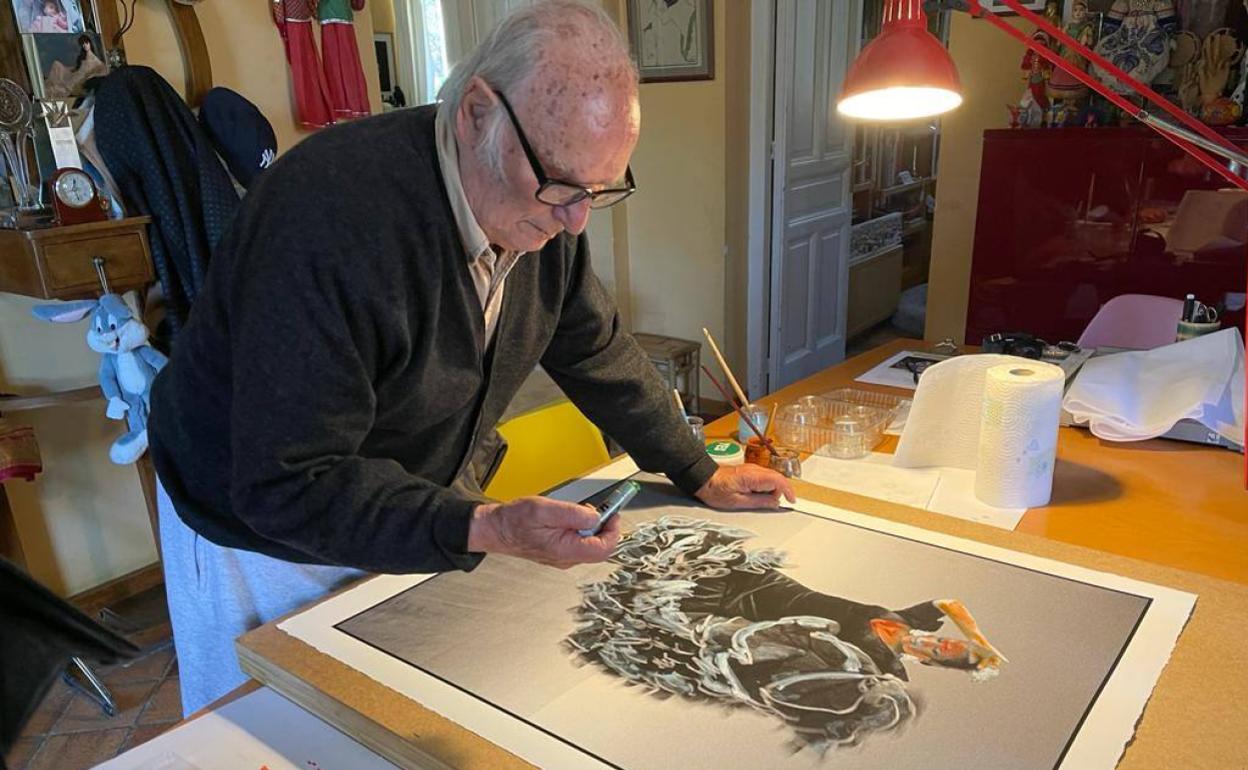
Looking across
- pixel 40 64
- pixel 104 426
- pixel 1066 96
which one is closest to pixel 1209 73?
pixel 1066 96

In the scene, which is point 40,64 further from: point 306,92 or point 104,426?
point 104,426

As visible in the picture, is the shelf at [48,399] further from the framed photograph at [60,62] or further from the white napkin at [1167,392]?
the white napkin at [1167,392]

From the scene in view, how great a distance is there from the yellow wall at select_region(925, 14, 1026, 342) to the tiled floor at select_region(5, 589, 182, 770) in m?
2.89

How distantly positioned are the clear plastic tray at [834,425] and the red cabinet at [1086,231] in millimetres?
1399

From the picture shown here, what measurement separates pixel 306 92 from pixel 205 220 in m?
0.64

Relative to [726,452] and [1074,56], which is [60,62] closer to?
[726,452]

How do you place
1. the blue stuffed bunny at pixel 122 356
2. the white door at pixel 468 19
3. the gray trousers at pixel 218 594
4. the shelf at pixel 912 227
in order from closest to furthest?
the gray trousers at pixel 218 594 < the blue stuffed bunny at pixel 122 356 < the white door at pixel 468 19 < the shelf at pixel 912 227

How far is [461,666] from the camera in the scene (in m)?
0.86

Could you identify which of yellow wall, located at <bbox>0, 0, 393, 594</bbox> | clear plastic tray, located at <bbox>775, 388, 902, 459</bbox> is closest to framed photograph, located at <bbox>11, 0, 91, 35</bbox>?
yellow wall, located at <bbox>0, 0, 393, 594</bbox>

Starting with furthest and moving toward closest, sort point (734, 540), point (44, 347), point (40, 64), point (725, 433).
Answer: point (44, 347)
point (40, 64)
point (725, 433)
point (734, 540)

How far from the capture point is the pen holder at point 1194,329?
62.4 inches

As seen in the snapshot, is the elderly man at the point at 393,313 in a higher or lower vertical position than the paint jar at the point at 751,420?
higher

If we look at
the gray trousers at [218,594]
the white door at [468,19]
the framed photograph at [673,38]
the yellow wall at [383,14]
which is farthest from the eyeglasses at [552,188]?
the yellow wall at [383,14]

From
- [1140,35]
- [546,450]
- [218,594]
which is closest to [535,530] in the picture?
[218,594]
